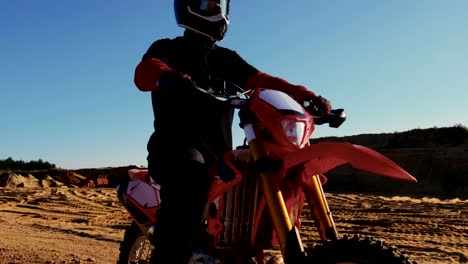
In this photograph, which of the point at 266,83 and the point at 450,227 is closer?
the point at 266,83

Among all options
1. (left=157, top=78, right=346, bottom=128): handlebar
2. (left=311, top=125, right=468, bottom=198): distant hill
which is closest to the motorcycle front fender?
(left=157, top=78, right=346, bottom=128): handlebar

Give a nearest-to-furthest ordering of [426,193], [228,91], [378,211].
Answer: [228,91] < [378,211] < [426,193]

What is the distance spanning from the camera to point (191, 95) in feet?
9.02

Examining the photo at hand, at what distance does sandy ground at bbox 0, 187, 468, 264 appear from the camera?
6906 millimetres

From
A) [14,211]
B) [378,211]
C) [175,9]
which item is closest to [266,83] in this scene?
[175,9]

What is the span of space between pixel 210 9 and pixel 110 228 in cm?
781

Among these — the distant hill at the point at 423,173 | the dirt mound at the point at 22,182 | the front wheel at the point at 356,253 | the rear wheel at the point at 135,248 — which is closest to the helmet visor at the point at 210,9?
the front wheel at the point at 356,253

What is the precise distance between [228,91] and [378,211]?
978 centimetres

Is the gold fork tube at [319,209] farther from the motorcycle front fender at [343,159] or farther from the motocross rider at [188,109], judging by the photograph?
the motocross rider at [188,109]

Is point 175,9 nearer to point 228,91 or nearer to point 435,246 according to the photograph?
point 228,91

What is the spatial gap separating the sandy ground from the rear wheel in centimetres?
212

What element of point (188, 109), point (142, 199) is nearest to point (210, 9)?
point (188, 109)

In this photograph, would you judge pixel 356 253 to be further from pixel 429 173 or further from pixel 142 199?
pixel 429 173

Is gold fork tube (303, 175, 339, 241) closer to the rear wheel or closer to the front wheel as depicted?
the front wheel
